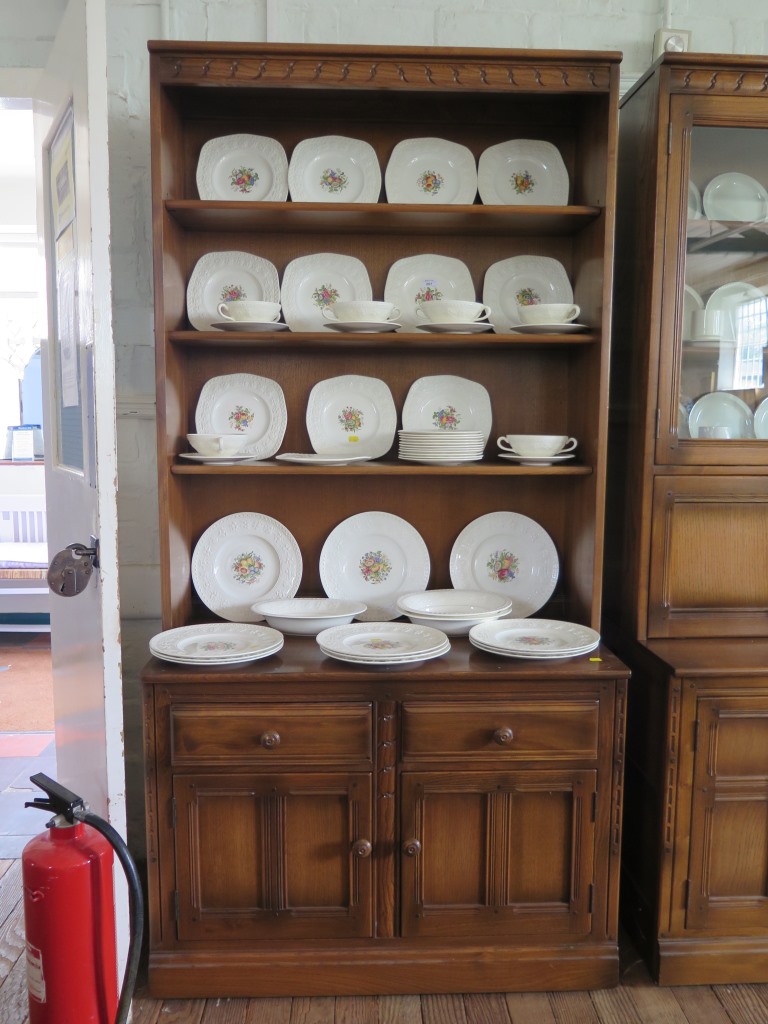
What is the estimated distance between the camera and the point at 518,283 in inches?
87.7

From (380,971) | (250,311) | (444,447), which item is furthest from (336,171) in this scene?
(380,971)

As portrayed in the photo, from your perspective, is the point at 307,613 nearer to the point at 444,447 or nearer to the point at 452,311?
the point at 444,447

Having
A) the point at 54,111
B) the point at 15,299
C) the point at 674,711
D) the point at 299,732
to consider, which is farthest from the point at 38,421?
the point at 674,711

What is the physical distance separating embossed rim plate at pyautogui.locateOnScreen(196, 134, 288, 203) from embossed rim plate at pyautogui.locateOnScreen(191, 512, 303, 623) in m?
0.84

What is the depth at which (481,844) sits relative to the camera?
1.90 m

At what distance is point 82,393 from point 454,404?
98 centimetres

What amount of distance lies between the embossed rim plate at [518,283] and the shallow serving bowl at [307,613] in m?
0.86

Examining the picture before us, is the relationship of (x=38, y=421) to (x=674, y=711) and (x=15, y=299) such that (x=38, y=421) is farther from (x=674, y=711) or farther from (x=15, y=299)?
(x=674, y=711)

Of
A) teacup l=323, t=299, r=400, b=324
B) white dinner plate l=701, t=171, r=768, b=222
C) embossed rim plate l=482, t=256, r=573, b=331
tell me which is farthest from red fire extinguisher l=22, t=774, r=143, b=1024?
white dinner plate l=701, t=171, r=768, b=222

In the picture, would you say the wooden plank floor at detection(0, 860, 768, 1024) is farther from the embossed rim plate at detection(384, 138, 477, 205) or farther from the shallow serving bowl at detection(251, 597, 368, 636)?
the embossed rim plate at detection(384, 138, 477, 205)

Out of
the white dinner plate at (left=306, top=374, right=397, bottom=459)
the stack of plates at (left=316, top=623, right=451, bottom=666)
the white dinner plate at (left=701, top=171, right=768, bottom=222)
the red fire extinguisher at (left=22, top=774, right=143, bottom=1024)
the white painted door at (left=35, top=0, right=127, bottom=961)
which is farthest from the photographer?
the white dinner plate at (left=306, top=374, right=397, bottom=459)

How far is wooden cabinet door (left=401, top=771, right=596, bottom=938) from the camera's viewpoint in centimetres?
188

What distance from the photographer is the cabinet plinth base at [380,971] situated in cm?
189

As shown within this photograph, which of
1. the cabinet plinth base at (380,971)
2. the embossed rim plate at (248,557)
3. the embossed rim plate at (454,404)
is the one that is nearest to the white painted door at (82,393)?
the cabinet plinth base at (380,971)
